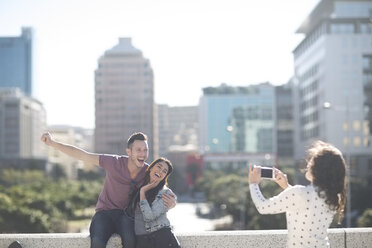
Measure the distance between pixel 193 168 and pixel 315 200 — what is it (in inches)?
5696

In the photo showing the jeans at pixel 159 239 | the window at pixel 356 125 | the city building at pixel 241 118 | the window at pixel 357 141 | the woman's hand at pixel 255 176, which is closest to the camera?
the woman's hand at pixel 255 176

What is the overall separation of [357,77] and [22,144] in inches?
4103

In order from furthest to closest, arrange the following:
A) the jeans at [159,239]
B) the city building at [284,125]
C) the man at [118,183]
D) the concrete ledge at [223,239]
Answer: the city building at [284,125] → the concrete ledge at [223,239] → the man at [118,183] → the jeans at [159,239]

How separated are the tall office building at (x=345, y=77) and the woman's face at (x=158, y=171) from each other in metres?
80.9

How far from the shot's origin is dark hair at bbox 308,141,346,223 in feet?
15.8

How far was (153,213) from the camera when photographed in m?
5.77

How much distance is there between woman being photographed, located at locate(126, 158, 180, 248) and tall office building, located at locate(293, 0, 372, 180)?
266 feet

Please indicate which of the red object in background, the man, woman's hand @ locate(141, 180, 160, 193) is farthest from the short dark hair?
the red object in background

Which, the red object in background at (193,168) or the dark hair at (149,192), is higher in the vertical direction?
the dark hair at (149,192)

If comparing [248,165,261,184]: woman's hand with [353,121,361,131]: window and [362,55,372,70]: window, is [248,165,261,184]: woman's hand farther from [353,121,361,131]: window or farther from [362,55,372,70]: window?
[362,55,372,70]: window

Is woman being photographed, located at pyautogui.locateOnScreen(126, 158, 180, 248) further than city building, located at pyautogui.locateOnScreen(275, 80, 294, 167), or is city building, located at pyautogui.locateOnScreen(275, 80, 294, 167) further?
city building, located at pyautogui.locateOnScreen(275, 80, 294, 167)

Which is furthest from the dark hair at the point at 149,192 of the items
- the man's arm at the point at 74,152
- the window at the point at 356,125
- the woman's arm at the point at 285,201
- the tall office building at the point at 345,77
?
the window at the point at 356,125

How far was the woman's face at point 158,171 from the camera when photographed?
19.4 feet

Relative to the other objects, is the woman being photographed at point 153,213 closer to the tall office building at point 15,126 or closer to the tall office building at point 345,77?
the tall office building at point 345,77
